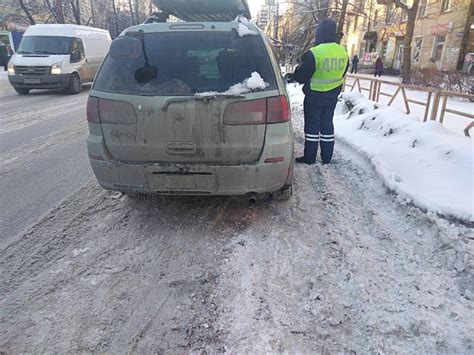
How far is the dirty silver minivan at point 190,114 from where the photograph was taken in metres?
3.07

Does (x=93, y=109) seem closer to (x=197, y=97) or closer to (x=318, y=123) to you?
(x=197, y=97)

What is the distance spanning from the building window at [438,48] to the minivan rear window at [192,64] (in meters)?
28.0

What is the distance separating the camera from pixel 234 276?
2.75 metres

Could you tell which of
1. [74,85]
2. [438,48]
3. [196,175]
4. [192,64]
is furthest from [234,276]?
[438,48]

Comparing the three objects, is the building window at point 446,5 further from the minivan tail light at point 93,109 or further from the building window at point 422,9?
the minivan tail light at point 93,109

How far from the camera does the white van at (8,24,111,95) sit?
12.6m

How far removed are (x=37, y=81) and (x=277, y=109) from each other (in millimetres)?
12324

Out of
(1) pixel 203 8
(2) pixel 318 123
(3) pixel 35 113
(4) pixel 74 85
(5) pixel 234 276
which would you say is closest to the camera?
(5) pixel 234 276

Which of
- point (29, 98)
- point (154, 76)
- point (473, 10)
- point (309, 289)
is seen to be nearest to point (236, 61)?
point (154, 76)

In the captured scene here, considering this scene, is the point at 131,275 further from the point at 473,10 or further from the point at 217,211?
the point at 473,10

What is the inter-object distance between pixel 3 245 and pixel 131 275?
4.30 ft

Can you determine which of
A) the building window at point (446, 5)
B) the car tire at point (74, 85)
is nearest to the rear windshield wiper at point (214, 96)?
the car tire at point (74, 85)

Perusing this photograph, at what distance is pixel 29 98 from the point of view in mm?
12484

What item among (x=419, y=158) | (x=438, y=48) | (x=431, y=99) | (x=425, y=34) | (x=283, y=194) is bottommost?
(x=283, y=194)
